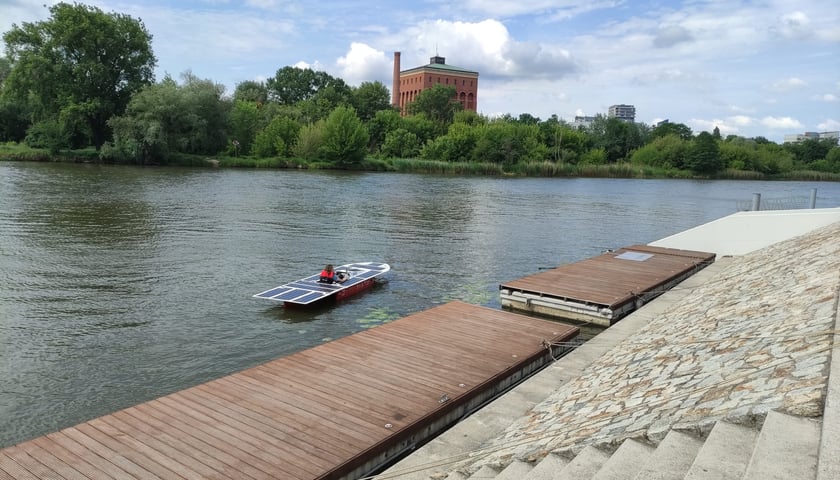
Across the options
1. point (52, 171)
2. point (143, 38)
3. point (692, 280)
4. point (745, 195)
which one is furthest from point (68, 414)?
point (143, 38)

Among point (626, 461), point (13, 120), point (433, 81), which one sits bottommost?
point (626, 461)

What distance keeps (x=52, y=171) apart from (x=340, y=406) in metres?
55.7

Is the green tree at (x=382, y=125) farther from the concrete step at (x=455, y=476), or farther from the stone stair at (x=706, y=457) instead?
the stone stair at (x=706, y=457)

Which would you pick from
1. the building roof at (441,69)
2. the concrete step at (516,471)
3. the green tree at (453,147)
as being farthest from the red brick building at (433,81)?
the concrete step at (516,471)

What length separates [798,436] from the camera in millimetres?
4332

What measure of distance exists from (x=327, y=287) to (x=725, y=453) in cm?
1283

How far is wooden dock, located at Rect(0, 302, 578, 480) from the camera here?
6227mm

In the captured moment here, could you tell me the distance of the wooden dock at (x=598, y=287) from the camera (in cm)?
1472

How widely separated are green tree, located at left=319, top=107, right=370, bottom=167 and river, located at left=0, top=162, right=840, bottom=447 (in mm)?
32429

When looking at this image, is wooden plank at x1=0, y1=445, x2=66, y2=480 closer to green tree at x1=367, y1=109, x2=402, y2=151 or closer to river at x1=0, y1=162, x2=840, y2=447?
river at x1=0, y1=162, x2=840, y2=447

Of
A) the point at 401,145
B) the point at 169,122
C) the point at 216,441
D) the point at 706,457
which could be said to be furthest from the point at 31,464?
the point at 401,145

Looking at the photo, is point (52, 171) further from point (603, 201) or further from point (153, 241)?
point (603, 201)

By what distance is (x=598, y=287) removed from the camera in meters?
16.0

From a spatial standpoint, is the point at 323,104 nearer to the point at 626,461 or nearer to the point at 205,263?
the point at 205,263
